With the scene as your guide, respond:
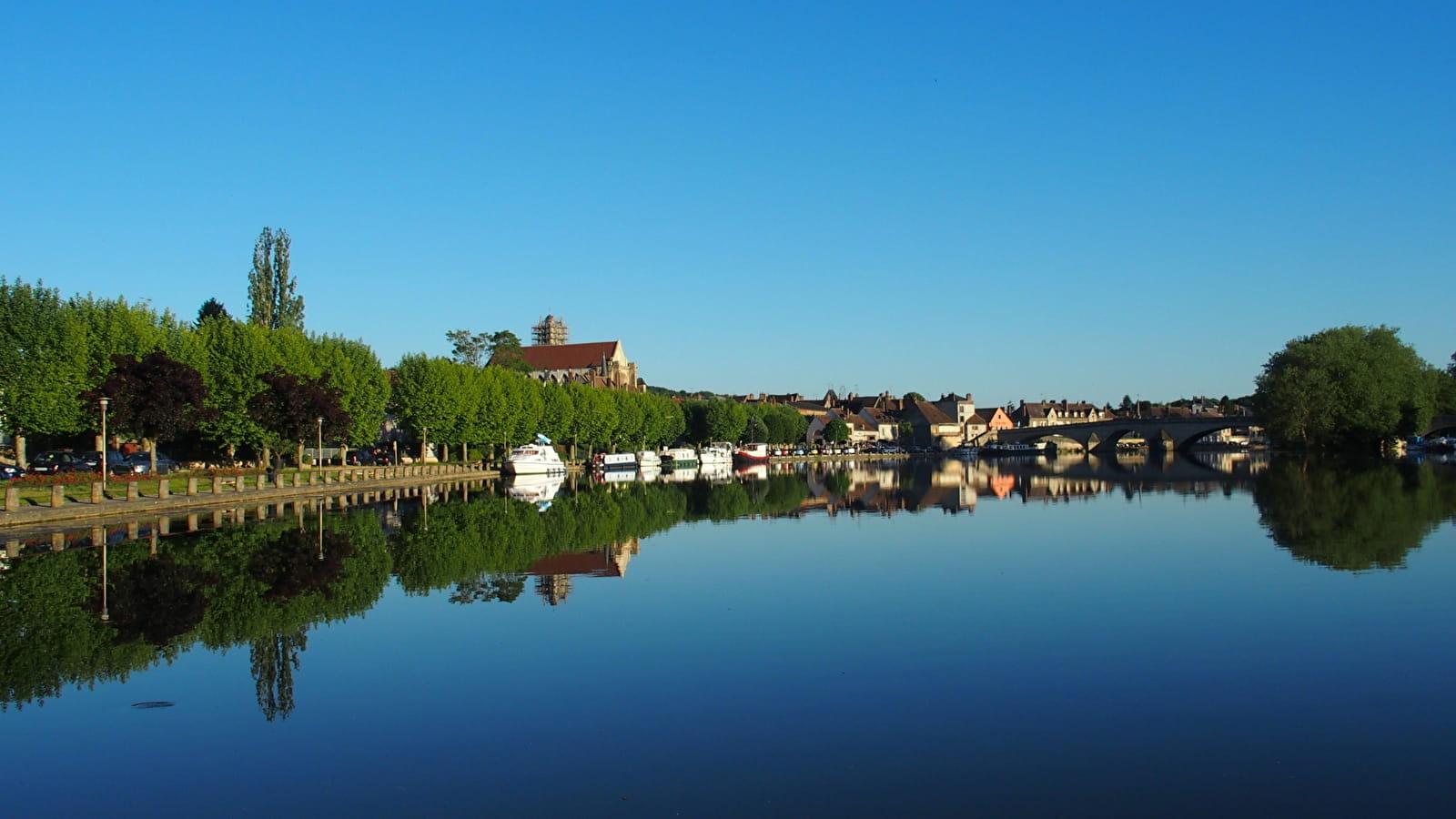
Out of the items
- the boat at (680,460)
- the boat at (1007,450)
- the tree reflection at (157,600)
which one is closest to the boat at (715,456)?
the boat at (680,460)

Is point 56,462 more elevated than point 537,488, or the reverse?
point 56,462

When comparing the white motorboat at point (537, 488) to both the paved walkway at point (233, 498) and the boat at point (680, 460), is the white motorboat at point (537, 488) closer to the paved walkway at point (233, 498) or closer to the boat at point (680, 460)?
the paved walkway at point (233, 498)

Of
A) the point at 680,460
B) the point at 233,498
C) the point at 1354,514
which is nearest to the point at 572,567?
the point at 1354,514

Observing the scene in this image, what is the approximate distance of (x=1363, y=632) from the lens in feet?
51.3

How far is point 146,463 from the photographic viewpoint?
62.2 meters

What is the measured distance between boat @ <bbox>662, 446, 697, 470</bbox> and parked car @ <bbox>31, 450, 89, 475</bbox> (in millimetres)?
55492

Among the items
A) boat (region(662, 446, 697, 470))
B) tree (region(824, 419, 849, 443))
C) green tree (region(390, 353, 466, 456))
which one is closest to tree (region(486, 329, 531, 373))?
boat (region(662, 446, 697, 470))

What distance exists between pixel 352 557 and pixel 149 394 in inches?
995

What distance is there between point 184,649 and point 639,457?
8695 centimetres

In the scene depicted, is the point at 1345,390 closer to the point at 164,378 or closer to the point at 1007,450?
the point at 164,378

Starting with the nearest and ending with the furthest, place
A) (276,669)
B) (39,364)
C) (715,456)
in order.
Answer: (276,669) < (39,364) < (715,456)

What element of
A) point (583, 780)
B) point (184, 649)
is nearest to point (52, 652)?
point (184, 649)

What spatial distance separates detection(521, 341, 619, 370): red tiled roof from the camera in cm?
16425

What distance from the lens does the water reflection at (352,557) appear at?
51.4 ft
